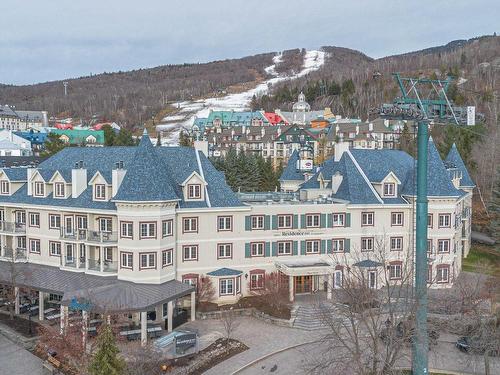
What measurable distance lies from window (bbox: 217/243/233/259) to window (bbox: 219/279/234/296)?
65.0 inches

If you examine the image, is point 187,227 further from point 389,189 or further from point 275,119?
point 275,119

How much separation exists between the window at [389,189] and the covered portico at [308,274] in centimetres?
677

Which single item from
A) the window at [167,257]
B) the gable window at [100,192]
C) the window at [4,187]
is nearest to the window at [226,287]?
the window at [167,257]

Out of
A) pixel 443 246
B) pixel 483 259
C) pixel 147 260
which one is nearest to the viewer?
pixel 147 260

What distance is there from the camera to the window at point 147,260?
31.9m

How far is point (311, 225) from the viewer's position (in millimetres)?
36938

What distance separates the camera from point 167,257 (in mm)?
33156

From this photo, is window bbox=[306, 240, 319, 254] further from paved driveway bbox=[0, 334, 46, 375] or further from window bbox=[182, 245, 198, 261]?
paved driveway bbox=[0, 334, 46, 375]

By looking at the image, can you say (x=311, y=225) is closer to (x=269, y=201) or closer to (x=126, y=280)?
(x=269, y=201)

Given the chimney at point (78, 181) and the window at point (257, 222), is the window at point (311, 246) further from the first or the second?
the chimney at point (78, 181)

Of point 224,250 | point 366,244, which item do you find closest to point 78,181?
point 224,250

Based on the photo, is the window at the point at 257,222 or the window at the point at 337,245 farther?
the window at the point at 337,245

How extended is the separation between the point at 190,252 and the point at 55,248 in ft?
31.6

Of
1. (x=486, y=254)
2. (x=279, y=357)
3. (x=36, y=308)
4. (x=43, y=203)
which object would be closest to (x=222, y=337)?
(x=279, y=357)
